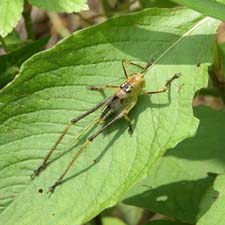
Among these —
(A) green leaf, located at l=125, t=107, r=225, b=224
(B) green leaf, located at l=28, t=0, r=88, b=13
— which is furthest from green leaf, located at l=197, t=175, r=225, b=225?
(B) green leaf, located at l=28, t=0, r=88, b=13

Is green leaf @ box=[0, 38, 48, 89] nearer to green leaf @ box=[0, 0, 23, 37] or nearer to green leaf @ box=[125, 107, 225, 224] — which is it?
green leaf @ box=[0, 0, 23, 37]

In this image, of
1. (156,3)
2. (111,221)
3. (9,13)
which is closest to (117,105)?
(9,13)

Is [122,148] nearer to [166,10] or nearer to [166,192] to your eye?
[166,10]

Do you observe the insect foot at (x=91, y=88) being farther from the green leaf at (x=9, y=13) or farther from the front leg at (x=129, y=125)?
the green leaf at (x=9, y=13)

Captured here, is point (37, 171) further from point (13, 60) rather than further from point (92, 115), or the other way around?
point (13, 60)

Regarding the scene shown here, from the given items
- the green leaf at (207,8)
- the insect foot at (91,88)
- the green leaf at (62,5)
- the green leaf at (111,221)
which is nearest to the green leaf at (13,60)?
the green leaf at (62,5)

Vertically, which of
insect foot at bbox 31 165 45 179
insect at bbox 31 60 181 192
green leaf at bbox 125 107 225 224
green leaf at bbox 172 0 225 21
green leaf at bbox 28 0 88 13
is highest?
green leaf at bbox 28 0 88 13
